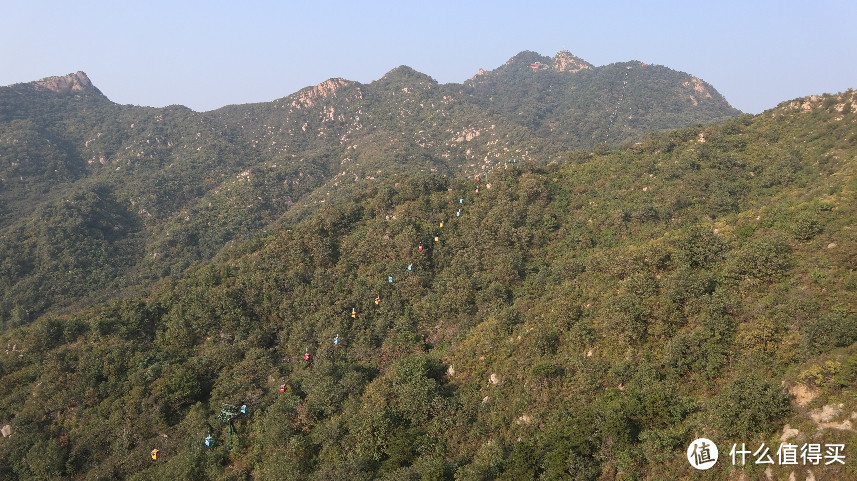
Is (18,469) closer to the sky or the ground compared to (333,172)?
closer to the ground

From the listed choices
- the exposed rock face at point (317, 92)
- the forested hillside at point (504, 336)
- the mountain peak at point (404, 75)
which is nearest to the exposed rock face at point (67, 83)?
the exposed rock face at point (317, 92)

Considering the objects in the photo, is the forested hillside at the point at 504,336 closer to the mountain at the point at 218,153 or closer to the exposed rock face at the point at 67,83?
the mountain at the point at 218,153

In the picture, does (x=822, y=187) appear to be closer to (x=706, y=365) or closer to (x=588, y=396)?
(x=706, y=365)

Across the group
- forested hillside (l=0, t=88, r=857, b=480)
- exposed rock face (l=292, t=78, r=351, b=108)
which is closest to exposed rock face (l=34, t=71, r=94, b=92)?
exposed rock face (l=292, t=78, r=351, b=108)

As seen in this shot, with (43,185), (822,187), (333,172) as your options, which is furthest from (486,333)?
(43,185)

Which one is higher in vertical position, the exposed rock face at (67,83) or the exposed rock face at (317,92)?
the exposed rock face at (67,83)

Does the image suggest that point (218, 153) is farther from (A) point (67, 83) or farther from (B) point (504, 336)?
(B) point (504, 336)

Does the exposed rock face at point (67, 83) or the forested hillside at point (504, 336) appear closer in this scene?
the forested hillside at point (504, 336)

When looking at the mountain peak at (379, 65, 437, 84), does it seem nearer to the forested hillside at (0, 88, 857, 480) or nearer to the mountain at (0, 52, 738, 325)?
the mountain at (0, 52, 738, 325)
